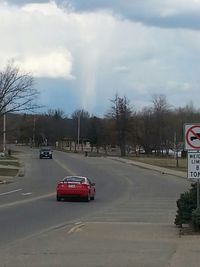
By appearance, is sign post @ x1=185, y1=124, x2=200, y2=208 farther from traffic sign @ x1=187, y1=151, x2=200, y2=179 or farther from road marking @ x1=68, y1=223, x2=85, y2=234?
road marking @ x1=68, y1=223, x2=85, y2=234

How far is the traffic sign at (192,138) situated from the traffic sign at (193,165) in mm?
232

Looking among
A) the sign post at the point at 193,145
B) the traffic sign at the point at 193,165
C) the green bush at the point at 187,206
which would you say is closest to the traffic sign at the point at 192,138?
the sign post at the point at 193,145

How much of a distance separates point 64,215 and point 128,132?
9885 cm

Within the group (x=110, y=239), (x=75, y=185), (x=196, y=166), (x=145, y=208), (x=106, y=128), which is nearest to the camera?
(x=110, y=239)

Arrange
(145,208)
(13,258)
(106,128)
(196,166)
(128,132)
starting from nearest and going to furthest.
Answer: (13,258) → (196,166) → (145,208) → (128,132) → (106,128)

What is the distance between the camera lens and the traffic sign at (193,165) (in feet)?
48.3

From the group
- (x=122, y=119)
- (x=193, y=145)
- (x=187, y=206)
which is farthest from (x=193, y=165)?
(x=122, y=119)

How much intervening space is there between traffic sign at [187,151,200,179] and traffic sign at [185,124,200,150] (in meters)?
0.23

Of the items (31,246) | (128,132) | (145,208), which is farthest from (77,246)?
(128,132)

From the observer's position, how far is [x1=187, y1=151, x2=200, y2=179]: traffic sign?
14.7 metres

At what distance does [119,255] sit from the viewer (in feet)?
36.7

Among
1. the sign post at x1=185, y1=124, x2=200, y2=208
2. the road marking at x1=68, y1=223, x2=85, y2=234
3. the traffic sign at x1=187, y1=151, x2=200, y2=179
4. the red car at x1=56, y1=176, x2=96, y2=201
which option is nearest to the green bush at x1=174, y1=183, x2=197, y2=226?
the sign post at x1=185, y1=124, x2=200, y2=208

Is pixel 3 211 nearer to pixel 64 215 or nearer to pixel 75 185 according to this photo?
pixel 64 215

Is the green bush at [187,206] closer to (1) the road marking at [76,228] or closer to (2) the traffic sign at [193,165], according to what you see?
(2) the traffic sign at [193,165]
